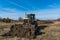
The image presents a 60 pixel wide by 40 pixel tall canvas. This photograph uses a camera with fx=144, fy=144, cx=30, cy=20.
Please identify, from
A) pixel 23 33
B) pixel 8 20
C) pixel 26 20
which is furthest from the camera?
pixel 8 20

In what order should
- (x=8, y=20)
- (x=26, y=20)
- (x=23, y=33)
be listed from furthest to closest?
(x=8, y=20) → (x=26, y=20) → (x=23, y=33)

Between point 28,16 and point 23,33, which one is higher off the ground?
point 28,16

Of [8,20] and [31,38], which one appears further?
[8,20]

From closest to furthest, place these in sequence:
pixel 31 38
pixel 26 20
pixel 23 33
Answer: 1. pixel 31 38
2. pixel 23 33
3. pixel 26 20

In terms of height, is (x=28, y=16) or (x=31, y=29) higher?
(x=28, y=16)

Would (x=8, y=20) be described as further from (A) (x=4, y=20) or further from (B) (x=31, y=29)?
(B) (x=31, y=29)

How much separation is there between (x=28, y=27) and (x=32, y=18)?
512cm

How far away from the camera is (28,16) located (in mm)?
21938

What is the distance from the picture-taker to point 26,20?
21.3 metres

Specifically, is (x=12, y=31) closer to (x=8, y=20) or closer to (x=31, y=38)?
(x=31, y=38)

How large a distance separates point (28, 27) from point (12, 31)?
2074 millimetres

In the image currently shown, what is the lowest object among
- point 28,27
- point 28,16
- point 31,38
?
point 31,38

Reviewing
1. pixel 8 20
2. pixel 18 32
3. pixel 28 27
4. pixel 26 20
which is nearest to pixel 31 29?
pixel 28 27

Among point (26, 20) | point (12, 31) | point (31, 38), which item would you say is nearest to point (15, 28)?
point (12, 31)
